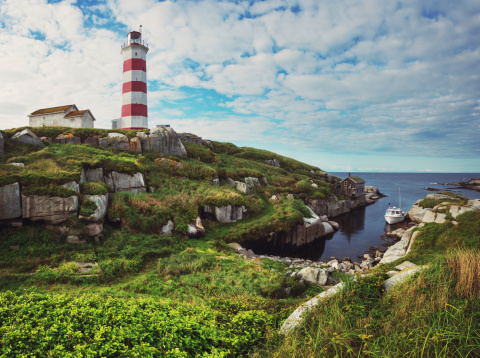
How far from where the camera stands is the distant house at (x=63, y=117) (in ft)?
113

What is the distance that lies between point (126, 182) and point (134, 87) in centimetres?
1973

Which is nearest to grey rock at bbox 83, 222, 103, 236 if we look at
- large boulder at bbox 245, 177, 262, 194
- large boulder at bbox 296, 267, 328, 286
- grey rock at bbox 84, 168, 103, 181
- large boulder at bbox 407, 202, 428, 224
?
grey rock at bbox 84, 168, 103, 181

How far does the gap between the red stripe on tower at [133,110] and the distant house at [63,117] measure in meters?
5.40

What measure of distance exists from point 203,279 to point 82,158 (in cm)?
1657

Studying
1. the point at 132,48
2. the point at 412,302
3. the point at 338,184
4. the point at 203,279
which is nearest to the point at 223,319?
the point at 412,302

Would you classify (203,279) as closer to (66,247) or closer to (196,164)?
(66,247)

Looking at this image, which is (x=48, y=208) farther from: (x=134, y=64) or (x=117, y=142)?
(x=134, y=64)

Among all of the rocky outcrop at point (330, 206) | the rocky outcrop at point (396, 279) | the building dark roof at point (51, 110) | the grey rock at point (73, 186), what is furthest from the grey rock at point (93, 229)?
the rocky outcrop at point (330, 206)

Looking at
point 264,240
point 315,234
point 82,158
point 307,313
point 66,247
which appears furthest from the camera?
point 315,234

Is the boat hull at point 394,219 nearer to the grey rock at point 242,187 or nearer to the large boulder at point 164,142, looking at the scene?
the grey rock at point 242,187

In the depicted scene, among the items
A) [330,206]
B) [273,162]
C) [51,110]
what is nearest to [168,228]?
[330,206]

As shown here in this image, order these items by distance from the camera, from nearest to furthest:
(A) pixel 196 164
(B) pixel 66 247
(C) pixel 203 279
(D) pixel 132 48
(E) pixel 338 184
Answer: (C) pixel 203 279, (B) pixel 66 247, (A) pixel 196 164, (D) pixel 132 48, (E) pixel 338 184

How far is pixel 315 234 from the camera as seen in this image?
1094 inches

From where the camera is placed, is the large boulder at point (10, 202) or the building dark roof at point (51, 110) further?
the building dark roof at point (51, 110)
